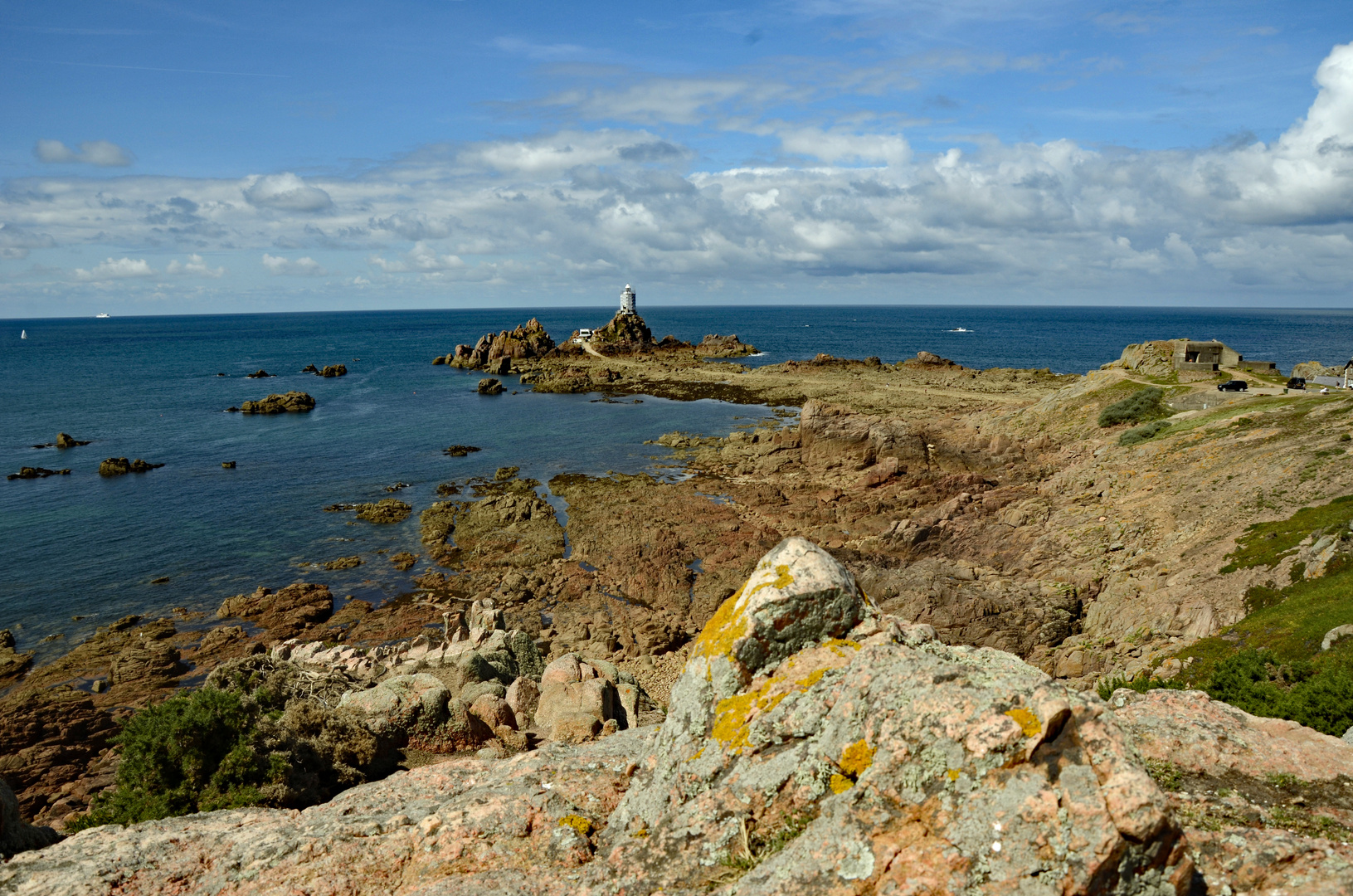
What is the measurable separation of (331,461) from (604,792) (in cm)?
5492

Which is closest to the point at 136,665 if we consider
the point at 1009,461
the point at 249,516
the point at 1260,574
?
the point at 249,516

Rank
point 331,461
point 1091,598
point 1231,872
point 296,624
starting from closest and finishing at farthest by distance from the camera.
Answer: point 1231,872, point 1091,598, point 296,624, point 331,461

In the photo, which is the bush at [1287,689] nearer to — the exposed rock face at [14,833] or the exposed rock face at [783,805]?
the exposed rock face at [783,805]

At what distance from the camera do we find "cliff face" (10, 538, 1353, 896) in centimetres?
558

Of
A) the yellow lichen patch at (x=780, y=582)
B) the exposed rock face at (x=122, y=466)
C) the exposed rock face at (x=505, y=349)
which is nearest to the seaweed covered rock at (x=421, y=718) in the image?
the yellow lichen patch at (x=780, y=582)

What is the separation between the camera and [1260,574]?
65.3 ft

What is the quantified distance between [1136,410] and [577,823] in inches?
1671

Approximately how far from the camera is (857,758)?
262 inches

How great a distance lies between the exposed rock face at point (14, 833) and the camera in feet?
28.3

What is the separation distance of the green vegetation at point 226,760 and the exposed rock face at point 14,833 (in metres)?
2.96

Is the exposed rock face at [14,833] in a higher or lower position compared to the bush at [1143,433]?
lower

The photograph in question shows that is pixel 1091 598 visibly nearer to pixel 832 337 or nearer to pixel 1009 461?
pixel 1009 461

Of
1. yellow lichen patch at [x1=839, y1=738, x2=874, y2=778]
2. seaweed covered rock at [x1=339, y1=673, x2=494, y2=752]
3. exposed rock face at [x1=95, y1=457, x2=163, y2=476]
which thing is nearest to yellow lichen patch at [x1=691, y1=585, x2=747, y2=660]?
yellow lichen patch at [x1=839, y1=738, x2=874, y2=778]

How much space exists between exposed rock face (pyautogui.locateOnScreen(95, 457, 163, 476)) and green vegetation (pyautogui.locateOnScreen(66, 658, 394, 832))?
48368 millimetres
